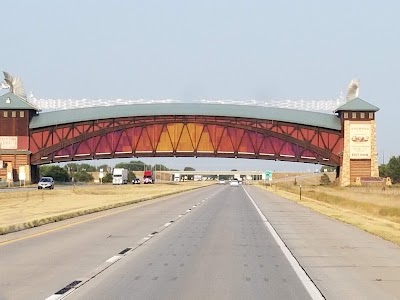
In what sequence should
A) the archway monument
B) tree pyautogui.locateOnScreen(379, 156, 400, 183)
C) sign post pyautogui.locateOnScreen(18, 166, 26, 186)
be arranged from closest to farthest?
sign post pyautogui.locateOnScreen(18, 166, 26, 186) → the archway monument → tree pyautogui.locateOnScreen(379, 156, 400, 183)

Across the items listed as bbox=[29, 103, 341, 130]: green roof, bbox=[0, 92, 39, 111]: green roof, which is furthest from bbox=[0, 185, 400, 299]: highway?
bbox=[0, 92, 39, 111]: green roof

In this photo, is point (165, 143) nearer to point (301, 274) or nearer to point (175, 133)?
point (175, 133)

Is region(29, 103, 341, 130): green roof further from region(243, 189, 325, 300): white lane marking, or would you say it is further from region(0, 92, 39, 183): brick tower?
region(243, 189, 325, 300): white lane marking

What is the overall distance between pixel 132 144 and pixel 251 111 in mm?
20020

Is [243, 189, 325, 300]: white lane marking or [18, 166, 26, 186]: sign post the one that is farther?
[18, 166, 26, 186]: sign post

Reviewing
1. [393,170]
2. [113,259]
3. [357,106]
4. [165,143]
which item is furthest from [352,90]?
[113,259]

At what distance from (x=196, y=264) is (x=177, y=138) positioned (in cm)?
9776

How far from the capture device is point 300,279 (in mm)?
13227

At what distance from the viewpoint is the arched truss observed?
11288cm

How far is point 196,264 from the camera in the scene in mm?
15594

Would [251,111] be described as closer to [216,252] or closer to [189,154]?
[189,154]

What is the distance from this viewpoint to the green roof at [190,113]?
112 meters

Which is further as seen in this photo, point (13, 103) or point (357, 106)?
point (13, 103)

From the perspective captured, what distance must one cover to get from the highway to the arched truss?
86.7 meters
